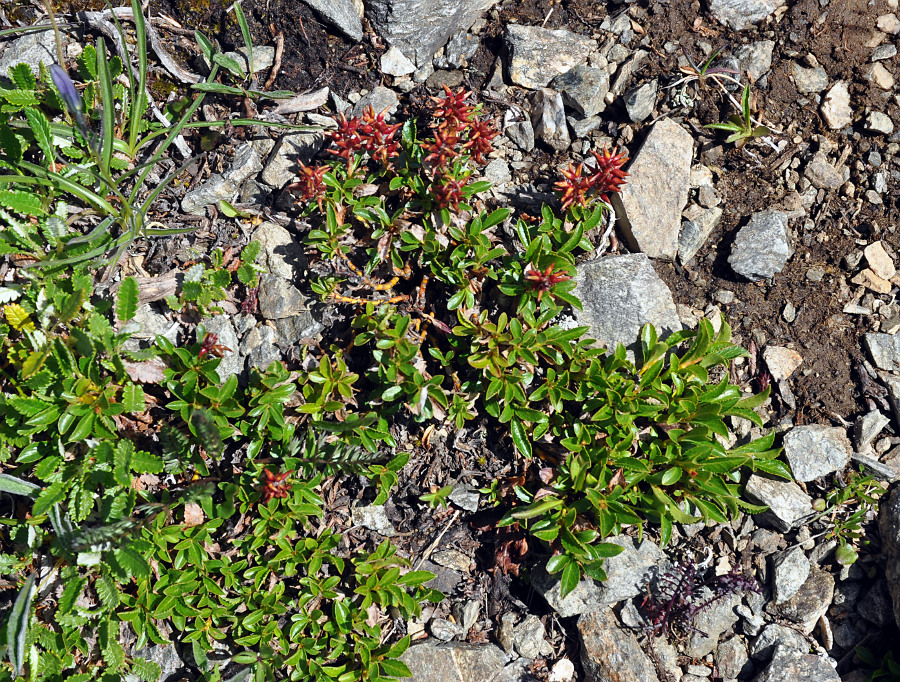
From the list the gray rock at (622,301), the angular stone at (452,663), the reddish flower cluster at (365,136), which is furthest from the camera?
the gray rock at (622,301)

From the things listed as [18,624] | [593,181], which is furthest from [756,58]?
[18,624]

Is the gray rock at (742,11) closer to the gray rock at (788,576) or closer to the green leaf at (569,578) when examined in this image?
the gray rock at (788,576)

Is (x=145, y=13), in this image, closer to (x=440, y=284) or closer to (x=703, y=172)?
(x=440, y=284)

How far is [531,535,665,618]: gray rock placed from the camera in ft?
11.5

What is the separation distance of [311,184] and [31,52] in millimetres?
1806

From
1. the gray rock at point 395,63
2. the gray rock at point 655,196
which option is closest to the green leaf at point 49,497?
the gray rock at point 395,63

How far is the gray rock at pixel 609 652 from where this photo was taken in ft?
11.3

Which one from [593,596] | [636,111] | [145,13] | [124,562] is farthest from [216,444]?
[636,111]

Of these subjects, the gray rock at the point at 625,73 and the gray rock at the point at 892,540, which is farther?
the gray rock at the point at 625,73

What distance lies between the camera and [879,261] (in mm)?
3949

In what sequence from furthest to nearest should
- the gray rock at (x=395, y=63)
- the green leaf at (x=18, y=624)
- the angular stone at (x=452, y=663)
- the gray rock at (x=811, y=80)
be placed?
the gray rock at (x=811, y=80) → the gray rock at (x=395, y=63) → the angular stone at (x=452, y=663) → the green leaf at (x=18, y=624)

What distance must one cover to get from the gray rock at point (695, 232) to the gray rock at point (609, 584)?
1.72 meters

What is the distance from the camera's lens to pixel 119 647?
127 inches

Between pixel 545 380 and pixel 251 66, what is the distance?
2458mm
